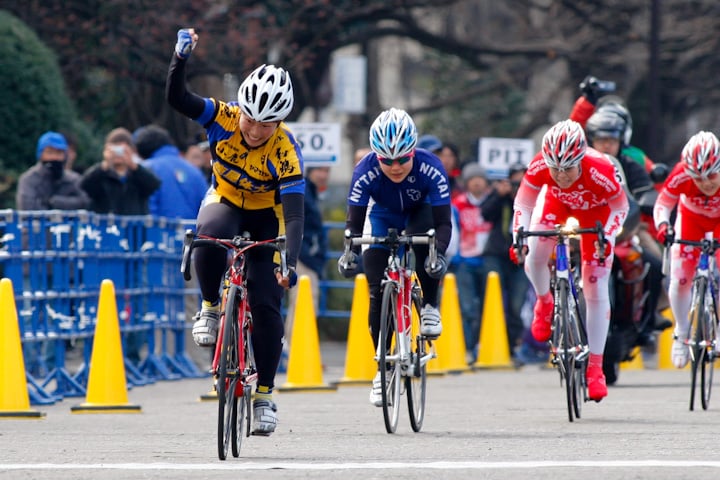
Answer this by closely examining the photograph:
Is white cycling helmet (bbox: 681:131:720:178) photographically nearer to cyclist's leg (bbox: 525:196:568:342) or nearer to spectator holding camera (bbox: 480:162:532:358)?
cyclist's leg (bbox: 525:196:568:342)

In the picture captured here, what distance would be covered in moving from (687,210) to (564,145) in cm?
240

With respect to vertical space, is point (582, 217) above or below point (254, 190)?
below

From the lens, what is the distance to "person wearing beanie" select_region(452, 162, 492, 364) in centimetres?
1991

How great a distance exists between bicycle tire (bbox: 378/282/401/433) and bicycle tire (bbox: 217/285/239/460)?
1.54 metres

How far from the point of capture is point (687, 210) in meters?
13.9

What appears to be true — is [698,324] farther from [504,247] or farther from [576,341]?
[504,247]

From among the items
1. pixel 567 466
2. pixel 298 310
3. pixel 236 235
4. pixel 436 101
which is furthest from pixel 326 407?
pixel 436 101

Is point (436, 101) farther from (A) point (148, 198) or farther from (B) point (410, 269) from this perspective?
(B) point (410, 269)

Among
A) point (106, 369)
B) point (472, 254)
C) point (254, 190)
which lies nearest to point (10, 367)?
point (106, 369)

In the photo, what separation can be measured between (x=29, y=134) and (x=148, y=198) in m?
2.66

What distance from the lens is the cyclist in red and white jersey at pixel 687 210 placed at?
43.1 ft

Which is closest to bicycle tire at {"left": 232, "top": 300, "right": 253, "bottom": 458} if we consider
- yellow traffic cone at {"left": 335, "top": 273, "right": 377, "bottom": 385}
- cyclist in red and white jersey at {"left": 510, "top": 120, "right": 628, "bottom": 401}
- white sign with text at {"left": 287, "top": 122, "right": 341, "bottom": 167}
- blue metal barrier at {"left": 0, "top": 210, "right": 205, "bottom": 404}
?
cyclist in red and white jersey at {"left": 510, "top": 120, "right": 628, "bottom": 401}

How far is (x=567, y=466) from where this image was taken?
8.62 m

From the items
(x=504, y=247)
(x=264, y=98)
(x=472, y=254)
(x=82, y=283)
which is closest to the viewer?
(x=264, y=98)
